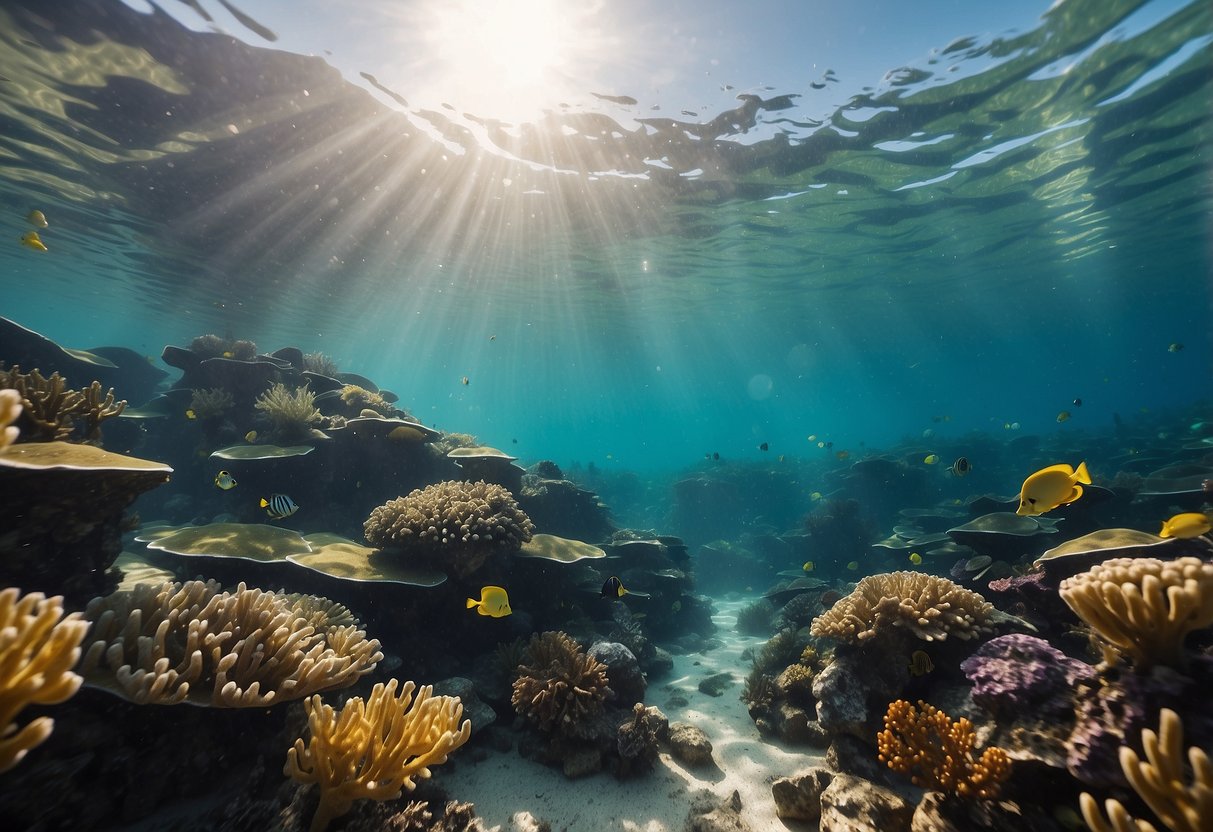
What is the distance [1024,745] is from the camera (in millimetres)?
3170

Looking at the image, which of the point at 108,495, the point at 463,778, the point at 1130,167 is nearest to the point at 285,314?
the point at 108,495

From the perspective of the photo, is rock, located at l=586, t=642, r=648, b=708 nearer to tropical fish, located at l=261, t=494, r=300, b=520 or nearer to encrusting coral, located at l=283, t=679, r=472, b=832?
encrusting coral, located at l=283, t=679, r=472, b=832

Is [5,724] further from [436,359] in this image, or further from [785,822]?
[436,359]

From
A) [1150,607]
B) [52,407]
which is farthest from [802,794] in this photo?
[52,407]

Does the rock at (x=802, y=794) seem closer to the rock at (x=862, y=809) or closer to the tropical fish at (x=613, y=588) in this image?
the rock at (x=862, y=809)

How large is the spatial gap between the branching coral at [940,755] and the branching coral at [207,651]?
14.5 feet

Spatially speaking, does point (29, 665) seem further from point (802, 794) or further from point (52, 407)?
point (802, 794)

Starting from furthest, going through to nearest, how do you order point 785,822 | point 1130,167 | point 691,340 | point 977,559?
point 691,340, point 1130,167, point 977,559, point 785,822

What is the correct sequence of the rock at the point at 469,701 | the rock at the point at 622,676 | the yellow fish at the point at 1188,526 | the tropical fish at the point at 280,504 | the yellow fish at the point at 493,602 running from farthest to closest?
the tropical fish at the point at 280,504, the rock at the point at 622,676, the rock at the point at 469,701, the yellow fish at the point at 493,602, the yellow fish at the point at 1188,526

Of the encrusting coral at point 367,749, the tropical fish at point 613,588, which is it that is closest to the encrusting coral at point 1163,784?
the encrusting coral at point 367,749

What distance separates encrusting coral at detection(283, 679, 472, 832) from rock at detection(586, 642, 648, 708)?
114 inches

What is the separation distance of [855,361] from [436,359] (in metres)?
65.6

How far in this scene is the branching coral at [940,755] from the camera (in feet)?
10.2

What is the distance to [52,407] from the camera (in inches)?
180
